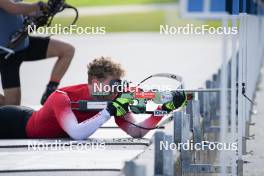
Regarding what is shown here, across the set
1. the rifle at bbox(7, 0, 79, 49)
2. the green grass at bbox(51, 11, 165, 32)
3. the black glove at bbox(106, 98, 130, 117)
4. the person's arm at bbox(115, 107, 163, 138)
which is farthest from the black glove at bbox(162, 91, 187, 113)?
the green grass at bbox(51, 11, 165, 32)

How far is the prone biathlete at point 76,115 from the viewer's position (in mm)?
9867

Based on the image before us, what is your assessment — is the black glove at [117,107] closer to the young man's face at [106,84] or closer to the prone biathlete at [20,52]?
the young man's face at [106,84]

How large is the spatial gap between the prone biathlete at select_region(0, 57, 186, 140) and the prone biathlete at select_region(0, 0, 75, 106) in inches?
80.9

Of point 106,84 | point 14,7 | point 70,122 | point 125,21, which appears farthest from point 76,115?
point 125,21

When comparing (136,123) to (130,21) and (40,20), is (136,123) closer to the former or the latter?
(40,20)

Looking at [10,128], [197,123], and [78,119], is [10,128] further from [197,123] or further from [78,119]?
[197,123]

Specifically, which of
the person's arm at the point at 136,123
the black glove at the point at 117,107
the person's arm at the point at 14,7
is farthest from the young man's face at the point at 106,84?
the person's arm at the point at 14,7

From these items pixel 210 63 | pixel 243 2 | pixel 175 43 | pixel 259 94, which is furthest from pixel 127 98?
pixel 175 43

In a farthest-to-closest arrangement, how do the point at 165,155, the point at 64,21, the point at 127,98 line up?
1. the point at 64,21
2. the point at 127,98
3. the point at 165,155

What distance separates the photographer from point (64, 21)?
42.2 m

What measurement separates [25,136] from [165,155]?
2.83 meters

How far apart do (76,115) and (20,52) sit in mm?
2890

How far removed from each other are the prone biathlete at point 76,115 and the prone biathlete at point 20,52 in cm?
206

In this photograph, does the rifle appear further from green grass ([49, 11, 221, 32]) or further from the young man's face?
green grass ([49, 11, 221, 32])
